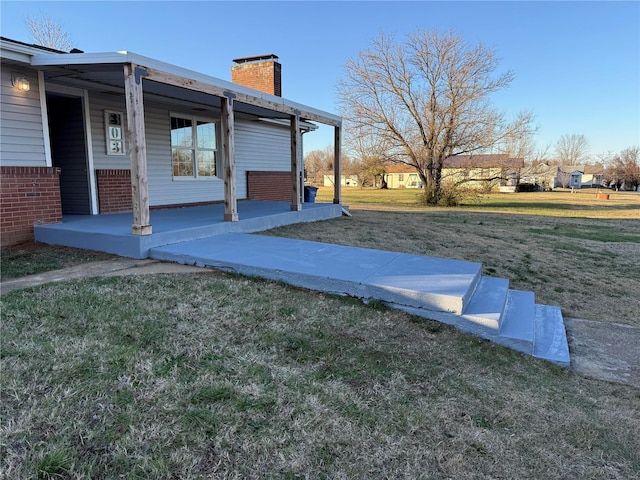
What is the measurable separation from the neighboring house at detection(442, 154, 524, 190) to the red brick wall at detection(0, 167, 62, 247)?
2078 centimetres

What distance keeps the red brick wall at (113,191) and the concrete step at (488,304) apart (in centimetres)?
710

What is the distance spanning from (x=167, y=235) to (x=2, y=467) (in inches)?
169

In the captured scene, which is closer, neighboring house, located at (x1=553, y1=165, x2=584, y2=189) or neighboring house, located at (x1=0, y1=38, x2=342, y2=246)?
neighboring house, located at (x1=0, y1=38, x2=342, y2=246)

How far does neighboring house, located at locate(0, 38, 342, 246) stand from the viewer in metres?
5.68

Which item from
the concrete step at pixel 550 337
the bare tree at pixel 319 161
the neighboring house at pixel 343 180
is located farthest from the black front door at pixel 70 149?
the bare tree at pixel 319 161

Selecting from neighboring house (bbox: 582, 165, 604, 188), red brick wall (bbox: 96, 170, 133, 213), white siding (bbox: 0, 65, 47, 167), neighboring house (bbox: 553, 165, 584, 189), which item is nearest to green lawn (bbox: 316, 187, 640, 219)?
red brick wall (bbox: 96, 170, 133, 213)

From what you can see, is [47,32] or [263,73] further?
[47,32]

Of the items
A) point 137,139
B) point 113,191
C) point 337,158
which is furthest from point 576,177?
point 137,139

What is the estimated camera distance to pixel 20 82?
240 inches

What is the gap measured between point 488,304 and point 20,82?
704cm

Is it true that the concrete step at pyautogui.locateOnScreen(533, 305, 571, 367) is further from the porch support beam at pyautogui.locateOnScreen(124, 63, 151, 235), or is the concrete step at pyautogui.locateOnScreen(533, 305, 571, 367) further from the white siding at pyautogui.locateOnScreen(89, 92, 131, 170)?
the white siding at pyautogui.locateOnScreen(89, 92, 131, 170)

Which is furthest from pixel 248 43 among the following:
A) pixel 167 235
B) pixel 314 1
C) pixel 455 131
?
pixel 167 235

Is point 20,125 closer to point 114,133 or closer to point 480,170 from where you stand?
point 114,133

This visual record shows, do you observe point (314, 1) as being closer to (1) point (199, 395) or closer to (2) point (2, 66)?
(2) point (2, 66)
